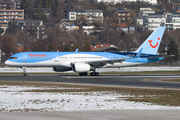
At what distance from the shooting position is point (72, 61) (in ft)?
160

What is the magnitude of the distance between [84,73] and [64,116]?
3296 cm

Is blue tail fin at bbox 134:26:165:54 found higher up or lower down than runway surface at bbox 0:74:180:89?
higher up

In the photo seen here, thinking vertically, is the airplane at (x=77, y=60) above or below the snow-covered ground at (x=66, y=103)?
below

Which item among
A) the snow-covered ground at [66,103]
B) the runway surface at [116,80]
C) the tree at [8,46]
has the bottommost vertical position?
the tree at [8,46]

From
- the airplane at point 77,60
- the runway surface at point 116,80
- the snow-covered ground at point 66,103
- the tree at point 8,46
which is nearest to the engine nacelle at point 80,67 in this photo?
the airplane at point 77,60

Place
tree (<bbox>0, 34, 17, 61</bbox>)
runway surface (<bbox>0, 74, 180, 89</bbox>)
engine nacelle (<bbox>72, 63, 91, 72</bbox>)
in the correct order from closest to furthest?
runway surface (<bbox>0, 74, 180, 89</bbox>) → engine nacelle (<bbox>72, 63, 91, 72</bbox>) → tree (<bbox>0, 34, 17, 61</bbox>)

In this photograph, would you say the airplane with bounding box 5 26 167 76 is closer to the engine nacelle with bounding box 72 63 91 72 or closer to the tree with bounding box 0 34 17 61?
the engine nacelle with bounding box 72 63 91 72

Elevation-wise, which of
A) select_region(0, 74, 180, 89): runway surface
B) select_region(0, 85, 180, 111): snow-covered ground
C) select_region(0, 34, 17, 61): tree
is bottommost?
select_region(0, 34, 17, 61): tree

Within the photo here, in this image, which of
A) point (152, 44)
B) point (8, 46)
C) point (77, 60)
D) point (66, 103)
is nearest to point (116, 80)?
point (77, 60)

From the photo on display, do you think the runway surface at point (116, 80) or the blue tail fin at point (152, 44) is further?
the blue tail fin at point (152, 44)

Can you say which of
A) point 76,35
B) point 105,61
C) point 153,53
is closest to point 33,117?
point 105,61

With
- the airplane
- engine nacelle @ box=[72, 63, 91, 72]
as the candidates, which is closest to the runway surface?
engine nacelle @ box=[72, 63, 91, 72]

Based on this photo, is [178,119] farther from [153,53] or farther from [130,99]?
[153,53]

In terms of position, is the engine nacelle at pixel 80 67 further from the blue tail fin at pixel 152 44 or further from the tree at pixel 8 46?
the tree at pixel 8 46
